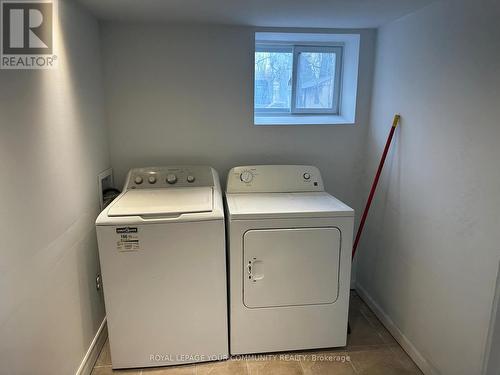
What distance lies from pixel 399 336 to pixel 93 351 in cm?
181

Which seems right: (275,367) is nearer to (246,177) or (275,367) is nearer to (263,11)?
(246,177)

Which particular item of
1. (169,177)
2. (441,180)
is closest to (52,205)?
(169,177)

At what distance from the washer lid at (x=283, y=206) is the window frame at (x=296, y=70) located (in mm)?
725

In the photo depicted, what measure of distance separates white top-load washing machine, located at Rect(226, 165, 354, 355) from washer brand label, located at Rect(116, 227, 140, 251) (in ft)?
1.58

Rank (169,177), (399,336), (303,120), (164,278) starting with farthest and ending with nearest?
(303,120), (169,177), (399,336), (164,278)

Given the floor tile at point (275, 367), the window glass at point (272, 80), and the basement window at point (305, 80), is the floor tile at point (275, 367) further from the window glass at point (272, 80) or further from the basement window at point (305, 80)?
the window glass at point (272, 80)

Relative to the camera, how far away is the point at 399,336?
7.14 feet

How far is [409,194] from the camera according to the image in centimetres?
205

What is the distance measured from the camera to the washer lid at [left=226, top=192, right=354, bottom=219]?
1.92 m

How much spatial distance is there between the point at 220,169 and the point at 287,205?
644 millimetres

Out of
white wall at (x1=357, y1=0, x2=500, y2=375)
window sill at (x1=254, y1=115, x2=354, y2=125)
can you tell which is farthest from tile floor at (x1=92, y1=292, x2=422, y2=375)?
window sill at (x1=254, y1=115, x2=354, y2=125)

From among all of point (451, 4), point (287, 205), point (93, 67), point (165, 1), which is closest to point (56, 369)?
point (287, 205)

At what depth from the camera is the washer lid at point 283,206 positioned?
192 centimetres

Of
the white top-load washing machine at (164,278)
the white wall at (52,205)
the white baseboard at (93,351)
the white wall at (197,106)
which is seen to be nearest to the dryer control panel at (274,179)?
the white wall at (197,106)
